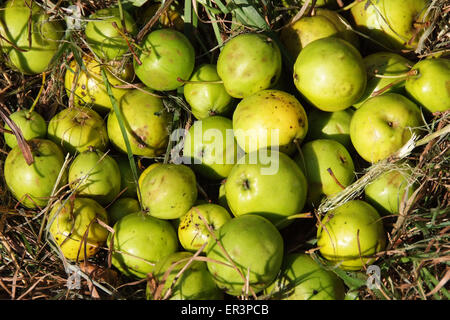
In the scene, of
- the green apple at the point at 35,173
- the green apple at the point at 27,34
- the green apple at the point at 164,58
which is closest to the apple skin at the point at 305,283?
the green apple at the point at 164,58

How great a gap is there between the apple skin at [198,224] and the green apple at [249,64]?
867 mm

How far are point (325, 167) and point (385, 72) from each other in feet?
2.96

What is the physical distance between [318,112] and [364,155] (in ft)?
1.67

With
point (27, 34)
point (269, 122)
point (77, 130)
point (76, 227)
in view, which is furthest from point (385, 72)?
point (27, 34)

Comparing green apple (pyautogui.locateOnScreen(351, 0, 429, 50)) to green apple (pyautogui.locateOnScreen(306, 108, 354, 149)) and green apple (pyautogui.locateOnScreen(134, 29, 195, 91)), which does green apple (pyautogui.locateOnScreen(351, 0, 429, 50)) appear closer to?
green apple (pyautogui.locateOnScreen(306, 108, 354, 149))

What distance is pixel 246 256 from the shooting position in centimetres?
240

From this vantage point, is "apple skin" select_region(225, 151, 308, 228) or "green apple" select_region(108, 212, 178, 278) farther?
"green apple" select_region(108, 212, 178, 278)

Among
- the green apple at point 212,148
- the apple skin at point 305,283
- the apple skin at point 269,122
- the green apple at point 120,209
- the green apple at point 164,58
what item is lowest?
the apple skin at point 305,283

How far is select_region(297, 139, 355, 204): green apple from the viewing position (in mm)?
2904

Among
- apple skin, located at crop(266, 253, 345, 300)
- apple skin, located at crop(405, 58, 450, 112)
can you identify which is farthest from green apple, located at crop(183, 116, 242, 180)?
apple skin, located at crop(405, 58, 450, 112)

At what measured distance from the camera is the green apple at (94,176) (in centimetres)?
305

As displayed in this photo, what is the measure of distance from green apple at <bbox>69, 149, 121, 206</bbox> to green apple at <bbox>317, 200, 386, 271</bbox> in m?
1.54

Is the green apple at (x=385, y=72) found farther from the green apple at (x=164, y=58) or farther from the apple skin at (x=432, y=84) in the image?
the green apple at (x=164, y=58)
